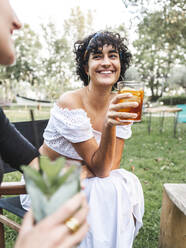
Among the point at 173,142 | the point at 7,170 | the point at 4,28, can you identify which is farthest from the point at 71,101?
the point at 173,142

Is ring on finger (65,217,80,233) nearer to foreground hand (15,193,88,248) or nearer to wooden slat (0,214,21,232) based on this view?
foreground hand (15,193,88,248)

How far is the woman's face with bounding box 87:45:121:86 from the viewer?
216cm

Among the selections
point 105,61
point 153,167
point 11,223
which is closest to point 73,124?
point 105,61

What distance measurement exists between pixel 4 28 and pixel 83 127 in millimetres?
1094

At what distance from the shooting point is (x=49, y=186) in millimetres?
645

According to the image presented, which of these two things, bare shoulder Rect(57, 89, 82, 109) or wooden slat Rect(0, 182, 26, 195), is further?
bare shoulder Rect(57, 89, 82, 109)

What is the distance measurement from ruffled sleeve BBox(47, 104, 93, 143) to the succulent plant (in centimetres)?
131

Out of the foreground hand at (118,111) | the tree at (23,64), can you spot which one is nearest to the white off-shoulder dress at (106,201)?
the foreground hand at (118,111)

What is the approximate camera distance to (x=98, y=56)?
2201 millimetres

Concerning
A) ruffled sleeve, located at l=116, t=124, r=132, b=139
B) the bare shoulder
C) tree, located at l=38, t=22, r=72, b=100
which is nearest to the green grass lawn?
ruffled sleeve, located at l=116, t=124, r=132, b=139

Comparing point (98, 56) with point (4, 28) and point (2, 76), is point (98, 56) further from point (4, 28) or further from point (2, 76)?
point (2, 76)

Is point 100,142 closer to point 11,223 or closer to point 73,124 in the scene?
point 73,124

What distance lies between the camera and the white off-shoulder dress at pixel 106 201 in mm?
1805

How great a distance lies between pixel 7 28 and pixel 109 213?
4.61 feet
